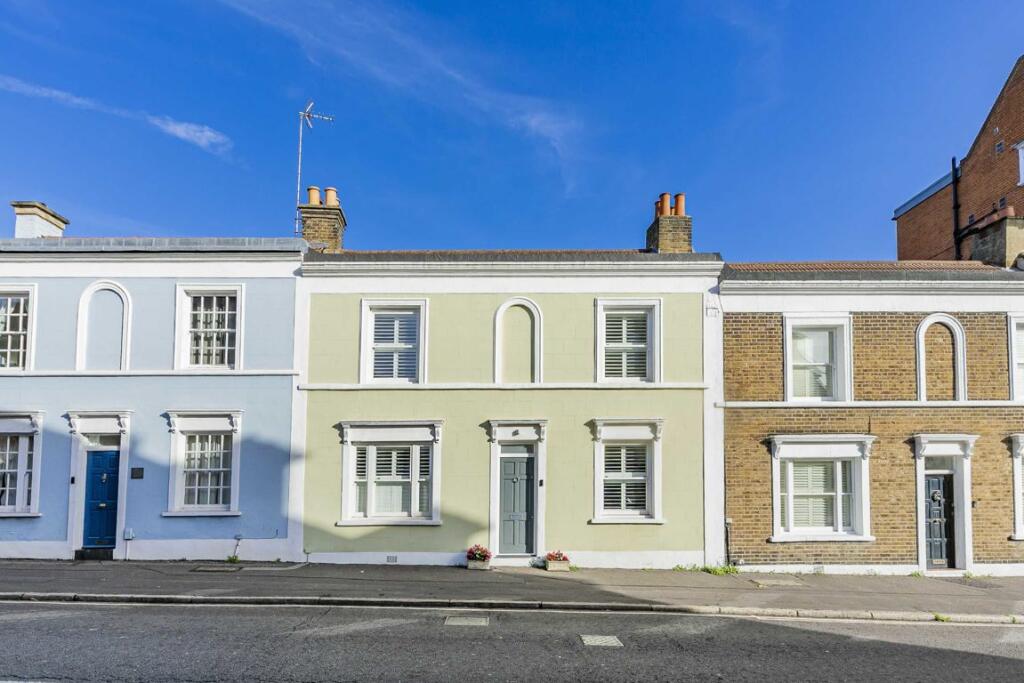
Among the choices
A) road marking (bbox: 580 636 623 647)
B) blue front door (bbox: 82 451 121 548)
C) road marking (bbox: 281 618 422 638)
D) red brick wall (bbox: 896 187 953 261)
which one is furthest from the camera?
red brick wall (bbox: 896 187 953 261)

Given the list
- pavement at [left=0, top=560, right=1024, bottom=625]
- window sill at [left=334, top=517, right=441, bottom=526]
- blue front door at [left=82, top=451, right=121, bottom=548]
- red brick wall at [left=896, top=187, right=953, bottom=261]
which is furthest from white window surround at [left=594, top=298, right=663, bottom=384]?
red brick wall at [left=896, top=187, right=953, bottom=261]

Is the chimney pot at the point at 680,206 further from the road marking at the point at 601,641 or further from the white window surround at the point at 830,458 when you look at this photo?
the road marking at the point at 601,641

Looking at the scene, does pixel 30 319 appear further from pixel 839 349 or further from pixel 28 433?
pixel 839 349

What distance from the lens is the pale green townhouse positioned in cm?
1350

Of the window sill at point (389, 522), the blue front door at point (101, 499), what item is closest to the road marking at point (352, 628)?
the window sill at point (389, 522)

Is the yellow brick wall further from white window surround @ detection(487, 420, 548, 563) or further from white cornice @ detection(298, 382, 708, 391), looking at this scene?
white window surround @ detection(487, 420, 548, 563)

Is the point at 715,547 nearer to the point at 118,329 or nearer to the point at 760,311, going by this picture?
the point at 760,311

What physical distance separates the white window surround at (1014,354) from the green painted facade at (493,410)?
6.58 metres

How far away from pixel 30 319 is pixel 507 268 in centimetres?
1010

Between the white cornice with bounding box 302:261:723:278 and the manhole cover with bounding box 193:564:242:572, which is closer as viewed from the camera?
the manhole cover with bounding box 193:564:242:572

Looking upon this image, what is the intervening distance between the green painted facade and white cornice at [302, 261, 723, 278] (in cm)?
49

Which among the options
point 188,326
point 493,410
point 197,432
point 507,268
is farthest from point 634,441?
point 188,326

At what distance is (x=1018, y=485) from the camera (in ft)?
45.2

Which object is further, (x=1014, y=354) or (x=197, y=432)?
(x=1014, y=354)
